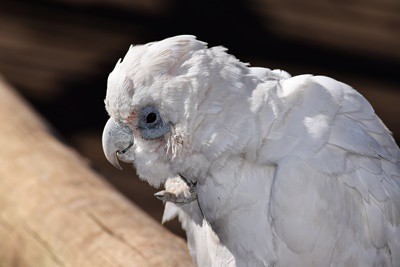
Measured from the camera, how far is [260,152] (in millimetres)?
2129

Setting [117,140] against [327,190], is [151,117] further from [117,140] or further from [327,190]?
[327,190]

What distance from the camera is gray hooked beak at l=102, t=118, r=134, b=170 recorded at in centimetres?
220

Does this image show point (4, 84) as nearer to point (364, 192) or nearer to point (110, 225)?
point (110, 225)

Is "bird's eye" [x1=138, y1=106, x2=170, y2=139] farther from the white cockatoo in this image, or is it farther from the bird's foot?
the bird's foot

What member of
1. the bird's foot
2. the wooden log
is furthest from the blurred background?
the bird's foot

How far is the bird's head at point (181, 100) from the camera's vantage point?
208cm

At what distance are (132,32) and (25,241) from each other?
289 centimetres

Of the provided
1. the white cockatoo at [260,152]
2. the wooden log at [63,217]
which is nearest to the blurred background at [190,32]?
the wooden log at [63,217]

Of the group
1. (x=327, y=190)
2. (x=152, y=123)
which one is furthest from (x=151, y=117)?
(x=327, y=190)

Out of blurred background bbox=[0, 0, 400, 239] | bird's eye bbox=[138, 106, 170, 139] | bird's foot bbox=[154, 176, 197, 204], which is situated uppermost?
bird's eye bbox=[138, 106, 170, 139]

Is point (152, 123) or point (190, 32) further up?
point (152, 123)

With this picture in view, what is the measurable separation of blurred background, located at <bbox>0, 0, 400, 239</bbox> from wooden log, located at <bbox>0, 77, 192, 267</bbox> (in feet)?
6.96

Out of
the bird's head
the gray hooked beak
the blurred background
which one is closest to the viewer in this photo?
the bird's head

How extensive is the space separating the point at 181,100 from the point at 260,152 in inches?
10.4
